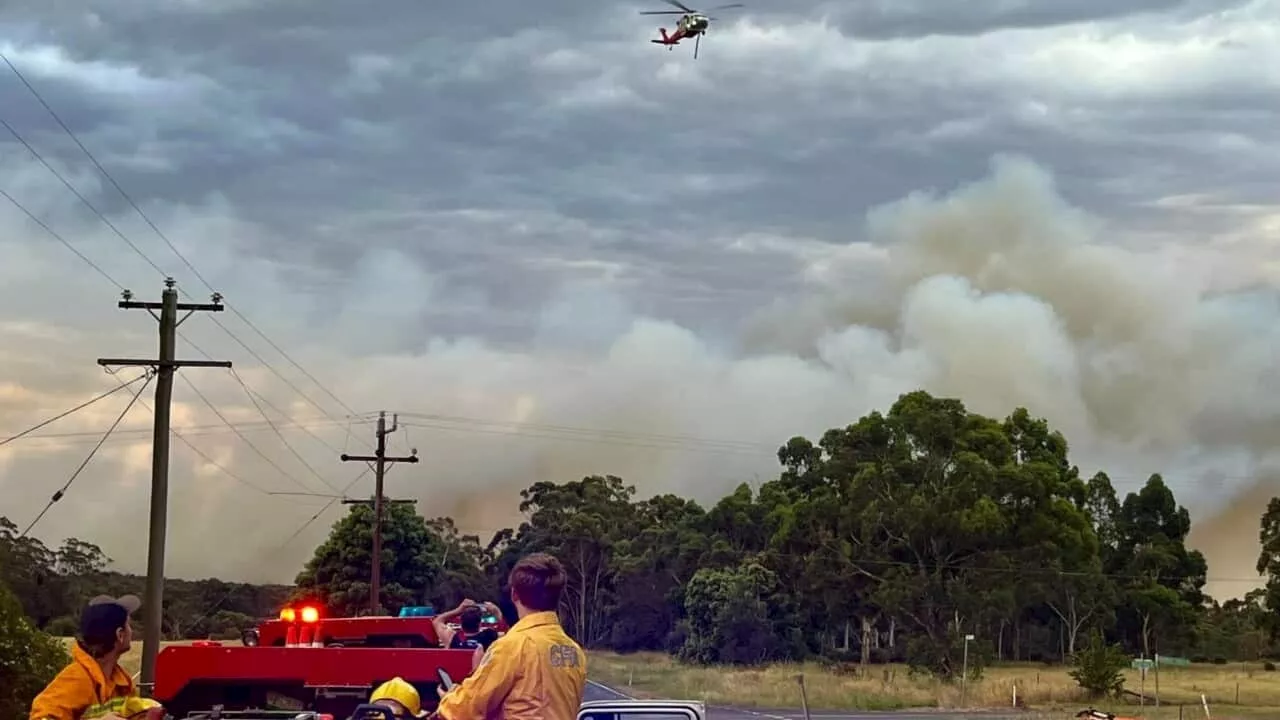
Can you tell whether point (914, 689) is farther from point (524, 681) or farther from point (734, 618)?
point (524, 681)

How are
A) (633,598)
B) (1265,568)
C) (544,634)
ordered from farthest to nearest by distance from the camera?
(633,598) < (1265,568) < (544,634)

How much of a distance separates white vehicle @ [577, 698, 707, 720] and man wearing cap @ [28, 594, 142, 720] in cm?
422

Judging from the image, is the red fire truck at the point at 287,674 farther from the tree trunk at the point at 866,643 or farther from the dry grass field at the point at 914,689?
the tree trunk at the point at 866,643

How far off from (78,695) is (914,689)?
65.9m

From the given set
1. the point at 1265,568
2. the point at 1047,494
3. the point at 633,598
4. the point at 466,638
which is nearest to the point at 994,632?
the point at 1047,494

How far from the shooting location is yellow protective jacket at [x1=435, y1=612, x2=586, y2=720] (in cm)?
620

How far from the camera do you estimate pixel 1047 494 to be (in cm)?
8056

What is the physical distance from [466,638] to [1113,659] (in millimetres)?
53295

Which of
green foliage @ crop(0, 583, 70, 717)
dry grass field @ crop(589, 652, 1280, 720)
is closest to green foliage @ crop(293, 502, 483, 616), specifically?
dry grass field @ crop(589, 652, 1280, 720)

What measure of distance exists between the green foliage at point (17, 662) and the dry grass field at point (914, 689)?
35.2m

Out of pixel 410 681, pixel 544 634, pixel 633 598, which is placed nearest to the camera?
pixel 544 634

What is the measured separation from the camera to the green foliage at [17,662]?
2147 centimetres

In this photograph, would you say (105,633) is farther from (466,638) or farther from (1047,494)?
(1047,494)

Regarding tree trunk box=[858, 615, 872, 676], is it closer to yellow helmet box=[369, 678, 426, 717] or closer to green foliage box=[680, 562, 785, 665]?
green foliage box=[680, 562, 785, 665]
